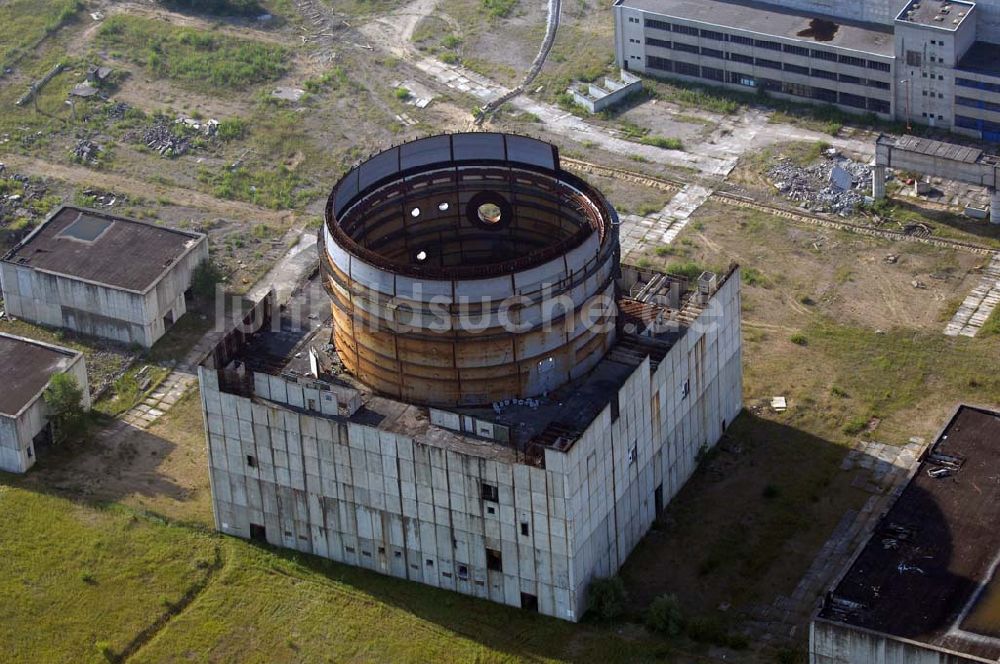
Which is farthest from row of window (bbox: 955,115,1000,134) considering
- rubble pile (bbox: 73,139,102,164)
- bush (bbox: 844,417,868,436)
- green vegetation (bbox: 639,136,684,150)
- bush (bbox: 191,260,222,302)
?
rubble pile (bbox: 73,139,102,164)

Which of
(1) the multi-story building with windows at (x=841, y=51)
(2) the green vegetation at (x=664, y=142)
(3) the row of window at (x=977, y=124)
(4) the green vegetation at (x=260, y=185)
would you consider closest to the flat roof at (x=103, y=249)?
(4) the green vegetation at (x=260, y=185)

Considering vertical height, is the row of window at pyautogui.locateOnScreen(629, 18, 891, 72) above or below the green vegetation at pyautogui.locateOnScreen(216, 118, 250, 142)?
above

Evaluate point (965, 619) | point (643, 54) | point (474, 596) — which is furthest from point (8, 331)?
point (965, 619)

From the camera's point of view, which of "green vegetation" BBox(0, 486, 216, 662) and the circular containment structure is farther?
"green vegetation" BBox(0, 486, 216, 662)

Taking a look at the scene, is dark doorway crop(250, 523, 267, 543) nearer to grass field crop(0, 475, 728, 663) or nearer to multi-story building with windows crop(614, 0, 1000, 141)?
grass field crop(0, 475, 728, 663)

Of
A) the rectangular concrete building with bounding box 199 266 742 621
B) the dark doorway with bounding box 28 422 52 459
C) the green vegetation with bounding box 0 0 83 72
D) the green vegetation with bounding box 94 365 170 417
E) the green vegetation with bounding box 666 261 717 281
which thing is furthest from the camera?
the green vegetation with bounding box 0 0 83 72

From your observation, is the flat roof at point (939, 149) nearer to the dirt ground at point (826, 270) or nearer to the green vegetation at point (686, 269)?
the dirt ground at point (826, 270)
